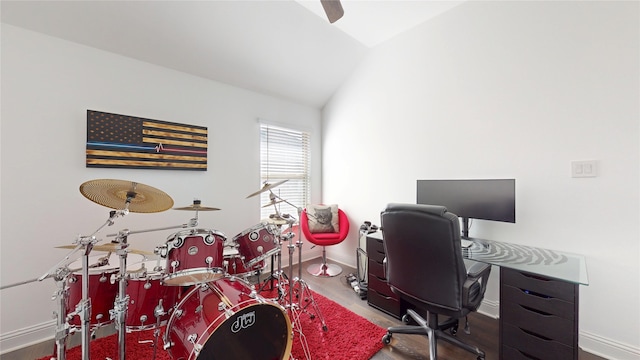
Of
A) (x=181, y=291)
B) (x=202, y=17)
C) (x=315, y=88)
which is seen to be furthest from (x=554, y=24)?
(x=181, y=291)

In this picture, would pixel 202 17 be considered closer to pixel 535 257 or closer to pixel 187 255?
pixel 187 255

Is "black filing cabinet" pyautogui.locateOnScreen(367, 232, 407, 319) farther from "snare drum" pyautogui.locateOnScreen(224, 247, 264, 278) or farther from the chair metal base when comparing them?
"snare drum" pyautogui.locateOnScreen(224, 247, 264, 278)

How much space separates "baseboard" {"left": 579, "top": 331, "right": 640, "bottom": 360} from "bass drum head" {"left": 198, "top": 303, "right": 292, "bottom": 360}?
221cm

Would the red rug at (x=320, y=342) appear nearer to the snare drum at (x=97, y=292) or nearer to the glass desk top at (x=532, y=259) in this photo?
the snare drum at (x=97, y=292)

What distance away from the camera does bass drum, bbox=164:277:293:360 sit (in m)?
1.22

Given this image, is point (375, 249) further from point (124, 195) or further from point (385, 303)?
point (124, 195)

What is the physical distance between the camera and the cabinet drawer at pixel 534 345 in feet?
4.58

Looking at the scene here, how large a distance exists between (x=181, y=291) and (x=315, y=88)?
9.60 ft

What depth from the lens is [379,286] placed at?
2.35 m

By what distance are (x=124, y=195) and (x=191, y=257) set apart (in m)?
0.54

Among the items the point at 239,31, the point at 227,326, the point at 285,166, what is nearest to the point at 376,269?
the point at 227,326

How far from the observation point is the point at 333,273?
3.20 meters

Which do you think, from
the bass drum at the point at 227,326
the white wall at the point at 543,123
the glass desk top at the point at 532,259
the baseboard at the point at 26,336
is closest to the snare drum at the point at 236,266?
the bass drum at the point at 227,326

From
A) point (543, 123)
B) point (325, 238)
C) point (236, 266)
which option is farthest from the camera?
point (325, 238)
